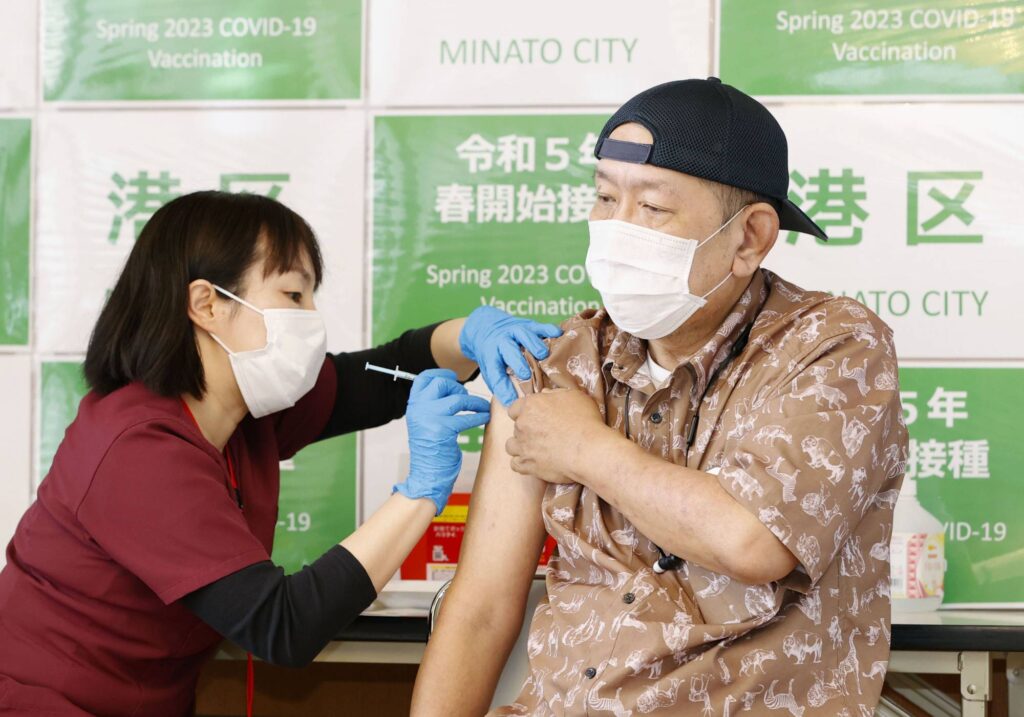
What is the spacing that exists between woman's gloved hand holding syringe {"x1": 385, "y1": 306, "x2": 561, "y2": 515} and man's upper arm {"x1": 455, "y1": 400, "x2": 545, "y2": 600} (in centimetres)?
13

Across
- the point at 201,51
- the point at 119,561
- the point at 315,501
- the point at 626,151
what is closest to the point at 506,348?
the point at 626,151

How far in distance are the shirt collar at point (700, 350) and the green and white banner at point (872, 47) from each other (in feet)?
3.50

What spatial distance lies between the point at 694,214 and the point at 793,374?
267 mm

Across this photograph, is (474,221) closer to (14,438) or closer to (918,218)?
(918,218)

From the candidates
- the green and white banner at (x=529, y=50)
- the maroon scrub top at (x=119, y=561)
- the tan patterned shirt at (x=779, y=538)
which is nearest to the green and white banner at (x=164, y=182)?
the green and white banner at (x=529, y=50)

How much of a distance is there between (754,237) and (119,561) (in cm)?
106

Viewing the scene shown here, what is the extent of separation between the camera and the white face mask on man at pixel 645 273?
4.78 ft

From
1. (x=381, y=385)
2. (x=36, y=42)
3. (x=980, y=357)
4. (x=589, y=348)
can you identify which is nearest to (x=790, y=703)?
(x=589, y=348)

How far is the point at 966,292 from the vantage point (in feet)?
8.01

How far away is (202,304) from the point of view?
5.70ft

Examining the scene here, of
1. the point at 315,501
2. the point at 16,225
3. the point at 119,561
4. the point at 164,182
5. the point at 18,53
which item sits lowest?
the point at 315,501

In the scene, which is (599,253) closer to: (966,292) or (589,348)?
(589,348)

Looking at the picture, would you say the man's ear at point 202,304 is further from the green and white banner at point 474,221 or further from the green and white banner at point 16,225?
the green and white banner at point 16,225

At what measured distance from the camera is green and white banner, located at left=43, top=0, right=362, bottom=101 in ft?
8.39
